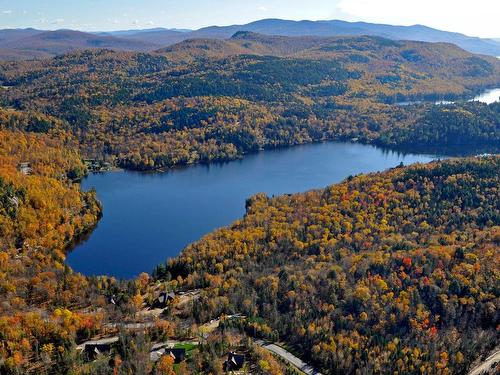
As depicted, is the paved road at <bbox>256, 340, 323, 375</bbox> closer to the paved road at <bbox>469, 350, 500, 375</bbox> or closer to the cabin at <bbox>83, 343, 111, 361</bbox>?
the cabin at <bbox>83, 343, 111, 361</bbox>

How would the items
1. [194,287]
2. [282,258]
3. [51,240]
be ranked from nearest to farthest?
[194,287] → [282,258] → [51,240]

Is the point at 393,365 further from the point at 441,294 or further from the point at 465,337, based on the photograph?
the point at 441,294

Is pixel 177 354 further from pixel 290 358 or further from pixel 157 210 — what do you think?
pixel 157 210

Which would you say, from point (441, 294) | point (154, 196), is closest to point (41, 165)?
point (154, 196)

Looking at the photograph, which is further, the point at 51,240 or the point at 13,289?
the point at 51,240

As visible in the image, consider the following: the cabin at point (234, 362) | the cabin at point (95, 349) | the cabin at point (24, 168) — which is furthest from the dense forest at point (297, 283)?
the cabin at point (24, 168)

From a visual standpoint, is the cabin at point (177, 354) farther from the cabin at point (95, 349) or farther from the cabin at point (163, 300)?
the cabin at point (163, 300)
